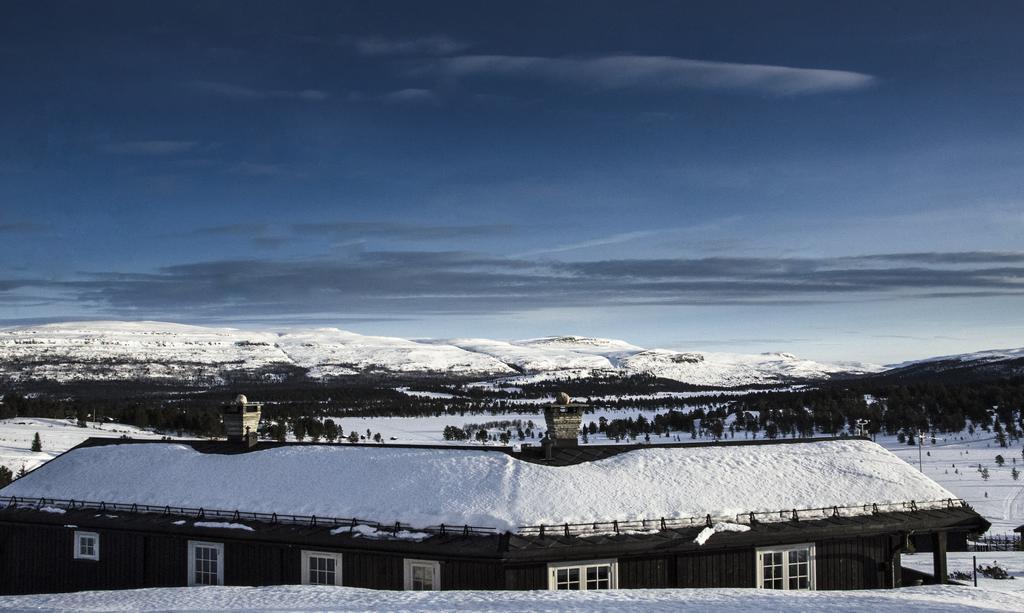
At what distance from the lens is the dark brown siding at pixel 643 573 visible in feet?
50.0

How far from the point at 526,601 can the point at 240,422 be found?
9.75m

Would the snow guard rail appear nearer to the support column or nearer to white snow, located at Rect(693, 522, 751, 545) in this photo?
white snow, located at Rect(693, 522, 751, 545)

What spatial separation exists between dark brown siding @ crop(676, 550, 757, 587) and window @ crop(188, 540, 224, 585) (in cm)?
885

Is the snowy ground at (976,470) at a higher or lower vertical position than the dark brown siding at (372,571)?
lower

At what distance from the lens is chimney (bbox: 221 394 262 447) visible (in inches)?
795

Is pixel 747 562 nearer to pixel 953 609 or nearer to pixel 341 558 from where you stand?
pixel 953 609

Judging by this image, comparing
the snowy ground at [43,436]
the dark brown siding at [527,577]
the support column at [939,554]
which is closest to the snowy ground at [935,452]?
the snowy ground at [43,436]

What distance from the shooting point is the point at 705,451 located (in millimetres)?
17859

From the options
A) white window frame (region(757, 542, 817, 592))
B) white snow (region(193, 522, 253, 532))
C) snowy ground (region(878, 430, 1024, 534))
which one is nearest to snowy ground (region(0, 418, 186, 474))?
white snow (region(193, 522, 253, 532))

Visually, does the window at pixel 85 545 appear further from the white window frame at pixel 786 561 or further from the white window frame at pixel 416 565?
the white window frame at pixel 786 561

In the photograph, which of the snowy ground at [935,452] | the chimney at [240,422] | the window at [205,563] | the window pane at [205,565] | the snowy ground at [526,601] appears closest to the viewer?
the snowy ground at [526,601]

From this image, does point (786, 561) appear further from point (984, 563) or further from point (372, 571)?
point (984, 563)

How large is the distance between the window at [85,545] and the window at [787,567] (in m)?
13.5

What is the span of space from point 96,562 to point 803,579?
14316 millimetres
